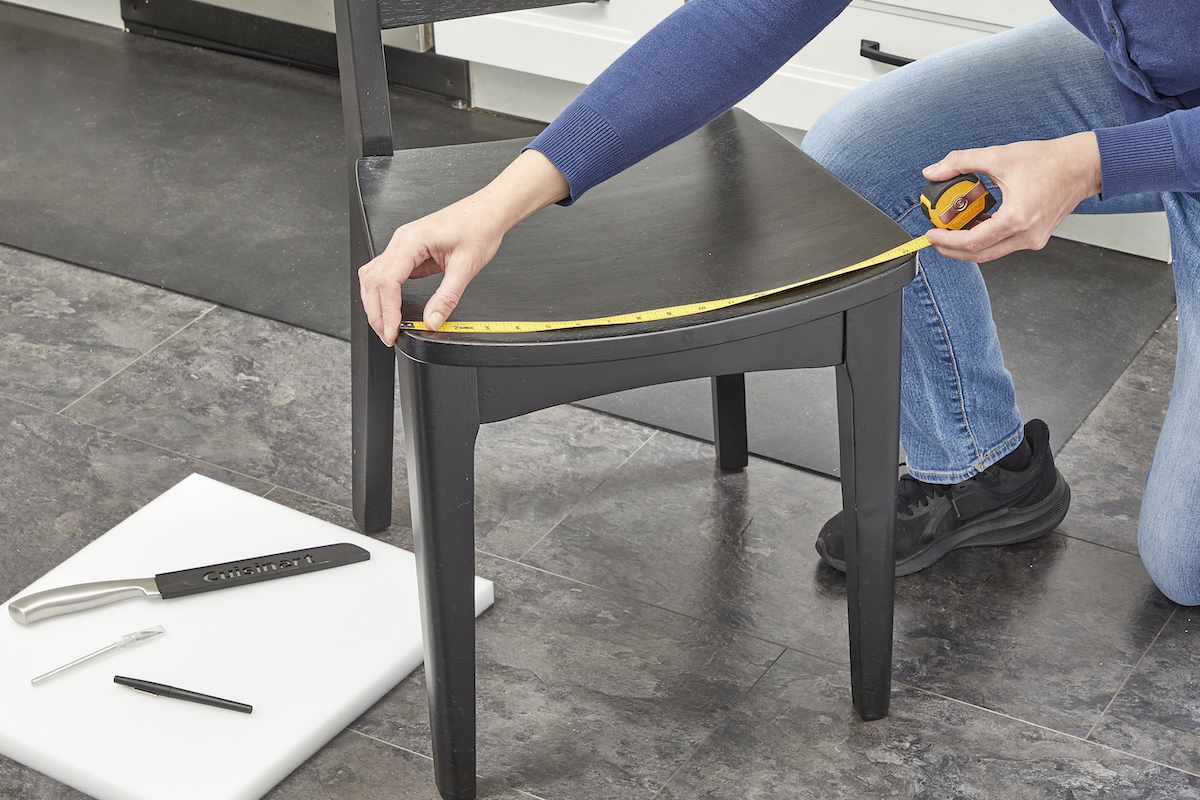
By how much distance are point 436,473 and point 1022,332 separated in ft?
3.46

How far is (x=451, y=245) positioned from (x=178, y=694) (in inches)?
19.1

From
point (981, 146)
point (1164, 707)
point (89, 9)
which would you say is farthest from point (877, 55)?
point (89, 9)

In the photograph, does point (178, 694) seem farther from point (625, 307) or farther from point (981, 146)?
point (981, 146)

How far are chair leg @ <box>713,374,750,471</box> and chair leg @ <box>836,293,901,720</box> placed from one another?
1.15ft

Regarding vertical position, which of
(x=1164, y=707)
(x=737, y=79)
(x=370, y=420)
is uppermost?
(x=737, y=79)

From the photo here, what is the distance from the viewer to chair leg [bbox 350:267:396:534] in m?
1.22

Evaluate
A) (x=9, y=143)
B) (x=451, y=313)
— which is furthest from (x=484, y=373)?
(x=9, y=143)

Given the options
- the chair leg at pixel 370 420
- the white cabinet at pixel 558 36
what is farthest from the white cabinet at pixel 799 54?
the chair leg at pixel 370 420

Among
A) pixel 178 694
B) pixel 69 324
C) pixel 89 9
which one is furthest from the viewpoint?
pixel 89 9

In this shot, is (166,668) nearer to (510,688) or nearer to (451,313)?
(510,688)

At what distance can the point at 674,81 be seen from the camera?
0.95m

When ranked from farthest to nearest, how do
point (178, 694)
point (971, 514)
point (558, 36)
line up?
point (558, 36) < point (971, 514) < point (178, 694)

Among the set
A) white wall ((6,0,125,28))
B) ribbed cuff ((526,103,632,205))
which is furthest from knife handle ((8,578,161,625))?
white wall ((6,0,125,28))

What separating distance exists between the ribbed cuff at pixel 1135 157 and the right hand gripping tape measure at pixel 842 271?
87mm
